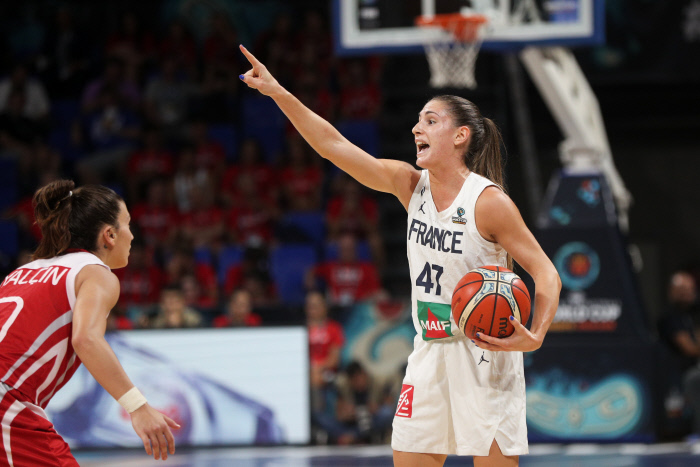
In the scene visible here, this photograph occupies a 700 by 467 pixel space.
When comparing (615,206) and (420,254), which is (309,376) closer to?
(615,206)

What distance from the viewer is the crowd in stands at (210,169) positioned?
8.88 m

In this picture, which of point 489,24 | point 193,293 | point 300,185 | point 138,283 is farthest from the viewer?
point 300,185

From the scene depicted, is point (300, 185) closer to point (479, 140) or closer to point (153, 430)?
point (479, 140)

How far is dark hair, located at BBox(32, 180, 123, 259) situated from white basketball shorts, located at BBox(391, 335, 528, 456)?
1.37 metres

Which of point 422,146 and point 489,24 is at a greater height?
point 489,24

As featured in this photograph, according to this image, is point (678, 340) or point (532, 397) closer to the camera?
point (532, 397)

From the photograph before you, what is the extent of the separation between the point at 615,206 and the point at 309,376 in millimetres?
3220

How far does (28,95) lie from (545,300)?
37.2ft

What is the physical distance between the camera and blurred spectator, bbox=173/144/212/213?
1194cm

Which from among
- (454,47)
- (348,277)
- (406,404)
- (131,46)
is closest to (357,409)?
(348,277)

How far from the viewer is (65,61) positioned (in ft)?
46.2

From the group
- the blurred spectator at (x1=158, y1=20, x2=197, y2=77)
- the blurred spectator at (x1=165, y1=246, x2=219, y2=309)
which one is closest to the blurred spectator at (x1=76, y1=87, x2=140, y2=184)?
the blurred spectator at (x1=158, y1=20, x2=197, y2=77)

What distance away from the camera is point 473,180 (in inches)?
151

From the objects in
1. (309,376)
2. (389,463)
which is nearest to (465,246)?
(389,463)
